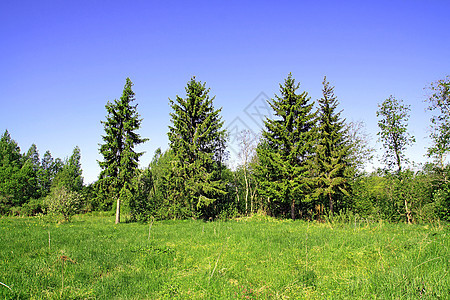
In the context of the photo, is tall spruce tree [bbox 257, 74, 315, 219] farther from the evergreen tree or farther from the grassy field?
the evergreen tree

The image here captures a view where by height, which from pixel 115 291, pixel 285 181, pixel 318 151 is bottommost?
pixel 115 291

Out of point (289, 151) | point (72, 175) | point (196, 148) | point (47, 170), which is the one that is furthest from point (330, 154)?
point (47, 170)

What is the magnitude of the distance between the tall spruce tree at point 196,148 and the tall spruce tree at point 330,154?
9.24 meters

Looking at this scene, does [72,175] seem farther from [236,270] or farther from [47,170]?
[236,270]

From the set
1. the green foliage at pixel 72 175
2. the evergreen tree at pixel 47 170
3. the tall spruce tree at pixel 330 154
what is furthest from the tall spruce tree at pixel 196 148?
the evergreen tree at pixel 47 170

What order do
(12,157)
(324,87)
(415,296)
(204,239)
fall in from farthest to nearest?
1. (12,157)
2. (324,87)
3. (204,239)
4. (415,296)

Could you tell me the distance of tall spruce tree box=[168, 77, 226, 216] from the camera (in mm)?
20781

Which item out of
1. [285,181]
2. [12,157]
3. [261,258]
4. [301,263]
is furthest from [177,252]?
[12,157]

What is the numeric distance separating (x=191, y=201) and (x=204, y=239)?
11120 mm

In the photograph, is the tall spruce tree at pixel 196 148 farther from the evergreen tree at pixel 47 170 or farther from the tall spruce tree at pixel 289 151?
the evergreen tree at pixel 47 170

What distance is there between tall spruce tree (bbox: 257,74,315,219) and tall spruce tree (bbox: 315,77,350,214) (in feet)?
3.52

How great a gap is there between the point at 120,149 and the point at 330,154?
20.5m

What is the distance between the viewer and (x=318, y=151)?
71.0 ft

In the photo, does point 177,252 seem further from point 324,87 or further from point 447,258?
point 324,87
